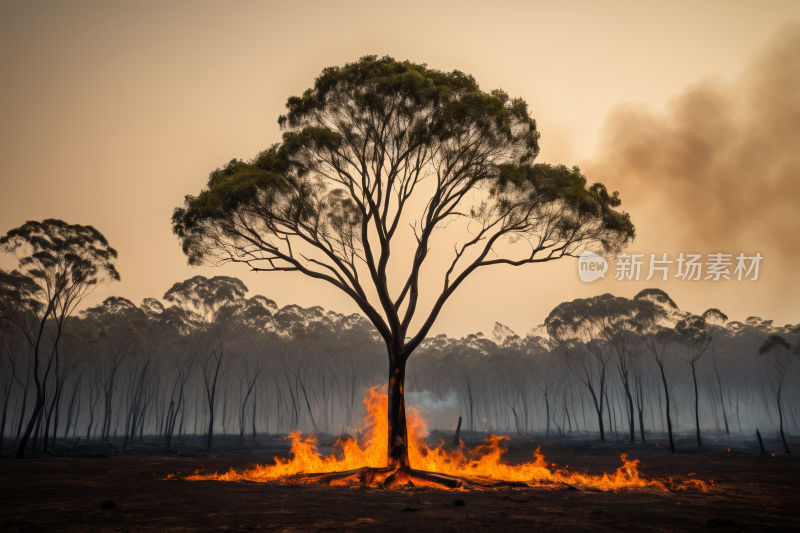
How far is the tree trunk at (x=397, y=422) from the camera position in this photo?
12.4 metres

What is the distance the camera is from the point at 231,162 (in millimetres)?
14070

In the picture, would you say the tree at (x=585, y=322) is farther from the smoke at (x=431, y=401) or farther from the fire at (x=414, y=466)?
the smoke at (x=431, y=401)

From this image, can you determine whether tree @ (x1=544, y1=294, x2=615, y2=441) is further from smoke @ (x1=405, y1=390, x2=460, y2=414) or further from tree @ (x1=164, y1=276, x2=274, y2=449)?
smoke @ (x1=405, y1=390, x2=460, y2=414)

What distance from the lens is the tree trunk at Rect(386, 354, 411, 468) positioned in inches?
488

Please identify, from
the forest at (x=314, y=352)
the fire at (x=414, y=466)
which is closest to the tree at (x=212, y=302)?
the forest at (x=314, y=352)

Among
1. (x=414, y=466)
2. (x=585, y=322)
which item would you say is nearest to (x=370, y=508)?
(x=414, y=466)

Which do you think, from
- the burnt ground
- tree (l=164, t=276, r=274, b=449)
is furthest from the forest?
the burnt ground

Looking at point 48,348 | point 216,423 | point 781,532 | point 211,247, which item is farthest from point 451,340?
point 216,423

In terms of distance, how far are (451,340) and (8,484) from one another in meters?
63.4

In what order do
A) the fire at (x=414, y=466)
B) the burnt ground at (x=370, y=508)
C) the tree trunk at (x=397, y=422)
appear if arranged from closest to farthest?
the burnt ground at (x=370, y=508)
the tree trunk at (x=397, y=422)
the fire at (x=414, y=466)

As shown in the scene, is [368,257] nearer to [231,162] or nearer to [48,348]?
[231,162]

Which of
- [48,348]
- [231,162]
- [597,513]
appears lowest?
[597,513]

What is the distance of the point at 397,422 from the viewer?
12.8m

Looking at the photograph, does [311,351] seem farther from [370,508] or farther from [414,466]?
[370,508]
